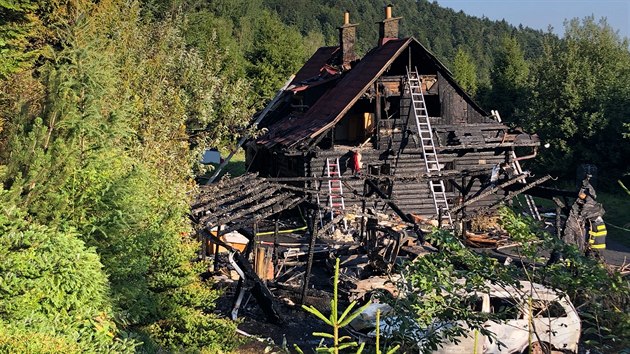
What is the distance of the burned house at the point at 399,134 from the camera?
2469 cm

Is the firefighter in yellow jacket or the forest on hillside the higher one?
the forest on hillside

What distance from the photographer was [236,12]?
90.1m

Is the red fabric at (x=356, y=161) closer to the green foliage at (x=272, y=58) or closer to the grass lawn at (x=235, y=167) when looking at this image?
the grass lawn at (x=235, y=167)

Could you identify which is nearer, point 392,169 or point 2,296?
point 2,296

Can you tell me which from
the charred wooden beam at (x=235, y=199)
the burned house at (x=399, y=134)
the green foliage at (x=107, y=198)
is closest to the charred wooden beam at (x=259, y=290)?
the charred wooden beam at (x=235, y=199)

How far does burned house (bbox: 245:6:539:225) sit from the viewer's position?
24.7 metres

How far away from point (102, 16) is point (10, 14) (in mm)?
1989

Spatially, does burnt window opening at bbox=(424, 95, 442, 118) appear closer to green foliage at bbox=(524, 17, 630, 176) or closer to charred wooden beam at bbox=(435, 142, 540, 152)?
charred wooden beam at bbox=(435, 142, 540, 152)

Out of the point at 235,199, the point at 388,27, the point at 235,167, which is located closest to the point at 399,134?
the point at 388,27

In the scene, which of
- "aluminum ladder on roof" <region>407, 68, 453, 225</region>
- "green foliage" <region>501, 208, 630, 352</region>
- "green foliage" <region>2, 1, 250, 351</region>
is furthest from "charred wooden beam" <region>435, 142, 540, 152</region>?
"green foliage" <region>501, 208, 630, 352</region>

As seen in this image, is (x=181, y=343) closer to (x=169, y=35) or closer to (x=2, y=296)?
(x=2, y=296)

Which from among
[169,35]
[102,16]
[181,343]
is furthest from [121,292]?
[169,35]

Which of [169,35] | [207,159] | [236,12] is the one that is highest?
[236,12]

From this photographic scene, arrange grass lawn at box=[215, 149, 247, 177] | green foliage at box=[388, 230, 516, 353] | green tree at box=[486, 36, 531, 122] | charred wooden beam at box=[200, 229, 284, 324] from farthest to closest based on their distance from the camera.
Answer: green tree at box=[486, 36, 531, 122], grass lawn at box=[215, 149, 247, 177], charred wooden beam at box=[200, 229, 284, 324], green foliage at box=[388, 230, 516, 353]
